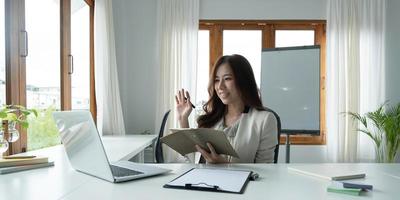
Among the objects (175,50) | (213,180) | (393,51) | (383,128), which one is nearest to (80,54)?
(175,50)

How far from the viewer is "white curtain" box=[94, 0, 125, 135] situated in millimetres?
3553

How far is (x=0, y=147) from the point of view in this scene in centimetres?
161

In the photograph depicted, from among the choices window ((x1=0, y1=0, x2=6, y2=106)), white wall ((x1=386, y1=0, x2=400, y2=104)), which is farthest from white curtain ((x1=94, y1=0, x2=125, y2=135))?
white wall ((x1=386, y1=0, x2=400, y2=104))

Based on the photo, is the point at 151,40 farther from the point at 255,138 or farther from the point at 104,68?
the point at 255,138

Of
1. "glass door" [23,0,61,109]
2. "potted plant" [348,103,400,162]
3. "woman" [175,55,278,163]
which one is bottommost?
"potted plant" [348,103,400,162]

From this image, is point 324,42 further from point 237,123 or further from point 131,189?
point 131,189

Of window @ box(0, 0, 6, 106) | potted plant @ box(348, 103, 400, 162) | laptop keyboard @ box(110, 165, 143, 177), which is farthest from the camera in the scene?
potted plant @ box(348, 103, 400, 162)

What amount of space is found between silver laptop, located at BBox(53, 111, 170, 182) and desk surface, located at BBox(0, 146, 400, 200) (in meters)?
0.03

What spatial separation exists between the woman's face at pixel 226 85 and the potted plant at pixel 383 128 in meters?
2.77

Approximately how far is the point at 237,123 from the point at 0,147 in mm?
1199

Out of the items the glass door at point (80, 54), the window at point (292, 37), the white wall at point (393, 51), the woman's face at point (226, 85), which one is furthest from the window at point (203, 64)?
the woman's face at point (226, 85)

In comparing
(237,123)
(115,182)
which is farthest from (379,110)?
(115,182)

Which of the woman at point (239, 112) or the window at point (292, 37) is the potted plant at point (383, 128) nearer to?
the window at point (292, 37)

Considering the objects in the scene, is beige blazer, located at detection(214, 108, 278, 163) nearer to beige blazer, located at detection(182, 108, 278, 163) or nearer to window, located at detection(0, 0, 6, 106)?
beige blazer, located at detection(182, 108, 278, 163)
